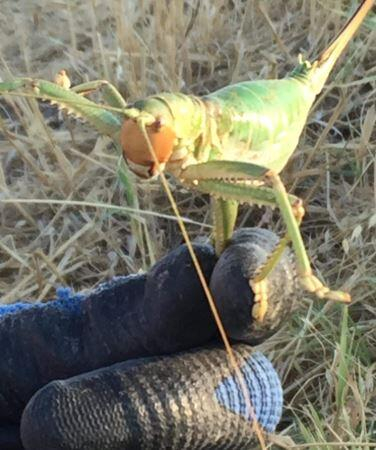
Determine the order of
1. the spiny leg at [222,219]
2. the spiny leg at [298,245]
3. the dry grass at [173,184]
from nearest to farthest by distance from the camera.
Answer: the spiny leg at [298,245] < the spiny leg at [222,219] < the dry grass at [173,184]

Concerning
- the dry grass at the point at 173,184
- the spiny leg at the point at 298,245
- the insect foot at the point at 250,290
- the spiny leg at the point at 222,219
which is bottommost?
the dry grass at the point at 173,184

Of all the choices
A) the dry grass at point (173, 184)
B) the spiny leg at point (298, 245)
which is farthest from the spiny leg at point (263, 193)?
the dry grass at point (173, 184)

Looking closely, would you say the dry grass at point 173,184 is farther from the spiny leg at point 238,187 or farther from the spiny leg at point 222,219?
the spiny leg at point 238,187

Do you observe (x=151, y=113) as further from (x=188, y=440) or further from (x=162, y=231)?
(x=162, y=231)

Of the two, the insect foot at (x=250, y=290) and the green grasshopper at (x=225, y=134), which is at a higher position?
Result: the green grasshopper at (x=225, y=134)

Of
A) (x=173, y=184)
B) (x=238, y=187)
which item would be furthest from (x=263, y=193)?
(x=173, y=184)

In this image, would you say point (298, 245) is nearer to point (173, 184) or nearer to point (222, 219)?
point (222, 219)
